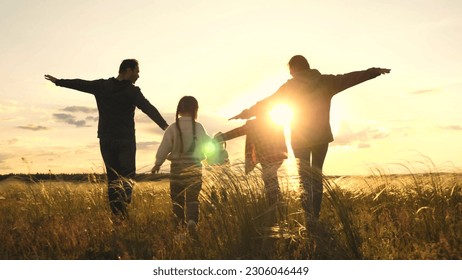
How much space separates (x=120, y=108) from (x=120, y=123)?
23cm

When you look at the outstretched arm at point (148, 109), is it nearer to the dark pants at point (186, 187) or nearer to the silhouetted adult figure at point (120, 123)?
the silhouetted adult figure at point (120, 123)

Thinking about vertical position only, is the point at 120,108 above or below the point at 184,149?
above

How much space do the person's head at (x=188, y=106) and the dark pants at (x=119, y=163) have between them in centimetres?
130

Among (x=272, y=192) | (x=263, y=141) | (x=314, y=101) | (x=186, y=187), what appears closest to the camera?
(x=272, y=192)

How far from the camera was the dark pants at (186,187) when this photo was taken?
6629 mm

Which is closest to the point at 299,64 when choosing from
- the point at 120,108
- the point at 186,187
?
the point at 186,187

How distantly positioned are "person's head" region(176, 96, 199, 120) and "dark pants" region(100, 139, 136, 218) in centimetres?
130

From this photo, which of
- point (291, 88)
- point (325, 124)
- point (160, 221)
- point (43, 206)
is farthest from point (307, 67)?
point (43, 206)

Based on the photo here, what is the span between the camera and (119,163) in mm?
8078

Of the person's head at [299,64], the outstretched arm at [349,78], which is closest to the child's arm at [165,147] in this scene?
the person's head at [299,64]

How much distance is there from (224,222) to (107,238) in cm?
178

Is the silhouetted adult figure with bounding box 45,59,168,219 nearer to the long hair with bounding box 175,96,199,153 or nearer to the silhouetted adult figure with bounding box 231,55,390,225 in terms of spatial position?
the long hair with bounding box 175,96,199,153

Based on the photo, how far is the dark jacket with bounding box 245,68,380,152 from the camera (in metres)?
7.01

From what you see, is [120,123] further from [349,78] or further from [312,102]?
[349,78]
